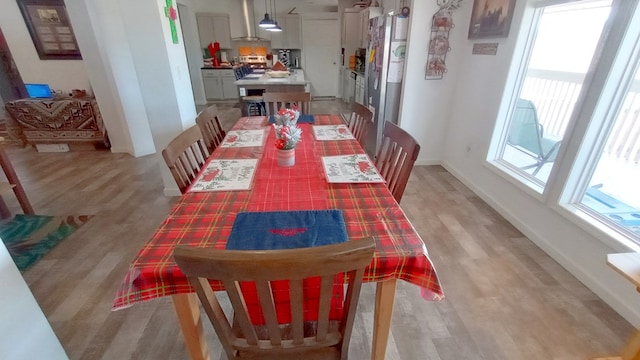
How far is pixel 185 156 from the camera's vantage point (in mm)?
1445

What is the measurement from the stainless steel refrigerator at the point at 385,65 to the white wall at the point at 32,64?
13.2 ft

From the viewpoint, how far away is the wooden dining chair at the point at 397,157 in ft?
4.28

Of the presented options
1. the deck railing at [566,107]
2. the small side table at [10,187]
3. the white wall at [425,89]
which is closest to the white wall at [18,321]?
the small side table at [10,187]

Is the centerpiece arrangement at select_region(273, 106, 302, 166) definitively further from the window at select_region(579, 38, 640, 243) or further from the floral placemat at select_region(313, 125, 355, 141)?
the window at select_region(579, 38, 640, 243)

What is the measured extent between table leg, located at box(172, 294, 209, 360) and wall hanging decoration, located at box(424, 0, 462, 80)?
313 centimetres

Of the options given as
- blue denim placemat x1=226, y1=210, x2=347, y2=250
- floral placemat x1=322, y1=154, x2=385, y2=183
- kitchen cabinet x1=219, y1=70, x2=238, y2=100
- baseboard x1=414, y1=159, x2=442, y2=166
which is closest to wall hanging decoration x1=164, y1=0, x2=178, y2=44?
floral placemat x1=322, y1=154, x2=385, y2=183

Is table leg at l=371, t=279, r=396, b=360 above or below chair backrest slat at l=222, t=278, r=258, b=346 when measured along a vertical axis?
below

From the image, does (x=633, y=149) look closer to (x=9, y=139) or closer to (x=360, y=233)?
(x=360, y=233)

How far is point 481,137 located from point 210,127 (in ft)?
8.03

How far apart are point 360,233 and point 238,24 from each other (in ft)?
25.7

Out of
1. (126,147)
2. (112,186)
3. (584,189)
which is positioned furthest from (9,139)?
(584,189)

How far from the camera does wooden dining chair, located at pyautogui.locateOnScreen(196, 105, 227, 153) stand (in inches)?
76.5

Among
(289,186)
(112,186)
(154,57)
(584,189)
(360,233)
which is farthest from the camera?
(112,186)

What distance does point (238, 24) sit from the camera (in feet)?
23.6
